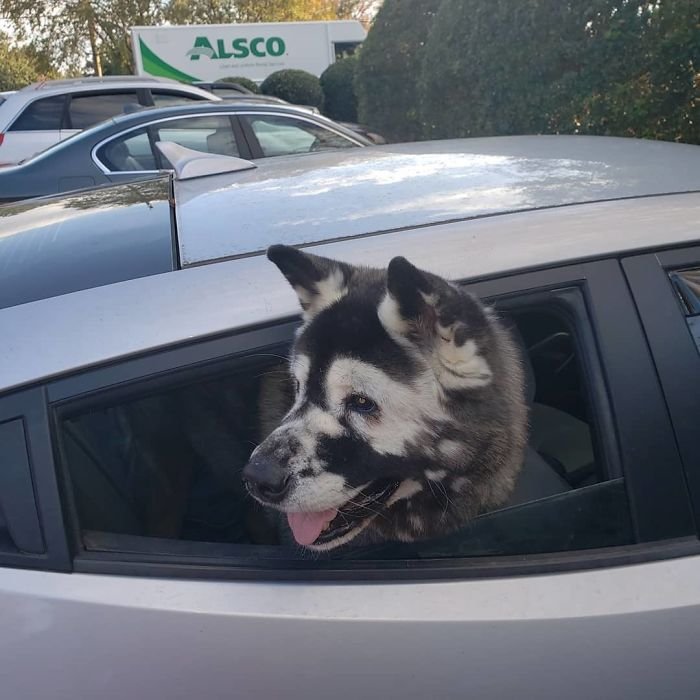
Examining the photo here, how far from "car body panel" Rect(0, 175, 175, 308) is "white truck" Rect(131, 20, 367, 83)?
2369cm

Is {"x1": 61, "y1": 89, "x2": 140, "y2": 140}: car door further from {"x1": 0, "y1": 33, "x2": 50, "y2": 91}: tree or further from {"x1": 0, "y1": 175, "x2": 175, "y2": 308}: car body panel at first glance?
{"x1": 0, "y1": 33, "x2": 50, "y2": 91}: tree

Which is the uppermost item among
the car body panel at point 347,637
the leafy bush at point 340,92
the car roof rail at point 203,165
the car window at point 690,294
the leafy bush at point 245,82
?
the leafy bush at point 245,82

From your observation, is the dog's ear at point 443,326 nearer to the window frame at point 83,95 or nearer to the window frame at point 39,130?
the window frame at point 83,95

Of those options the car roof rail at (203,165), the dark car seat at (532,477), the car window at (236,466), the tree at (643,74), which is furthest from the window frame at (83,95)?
the dark car seat at (532,477)

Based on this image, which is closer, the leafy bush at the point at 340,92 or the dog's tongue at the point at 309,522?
the dog's tongue at the point at 309,522

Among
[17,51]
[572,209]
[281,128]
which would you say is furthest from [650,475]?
[17,51]

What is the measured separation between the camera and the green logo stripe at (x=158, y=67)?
24875mm

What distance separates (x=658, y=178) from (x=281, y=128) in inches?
239

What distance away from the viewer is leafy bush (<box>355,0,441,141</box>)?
11.3 meters

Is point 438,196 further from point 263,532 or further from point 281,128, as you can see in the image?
point 281,128

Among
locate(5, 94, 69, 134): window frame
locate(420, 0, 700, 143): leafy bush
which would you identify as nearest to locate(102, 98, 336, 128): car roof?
locate(420, 0, 700, 143): leafy bush

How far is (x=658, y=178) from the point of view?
2391mm

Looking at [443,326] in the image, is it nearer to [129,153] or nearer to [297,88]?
[129,153]

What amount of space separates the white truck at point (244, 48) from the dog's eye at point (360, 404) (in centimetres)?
2507
